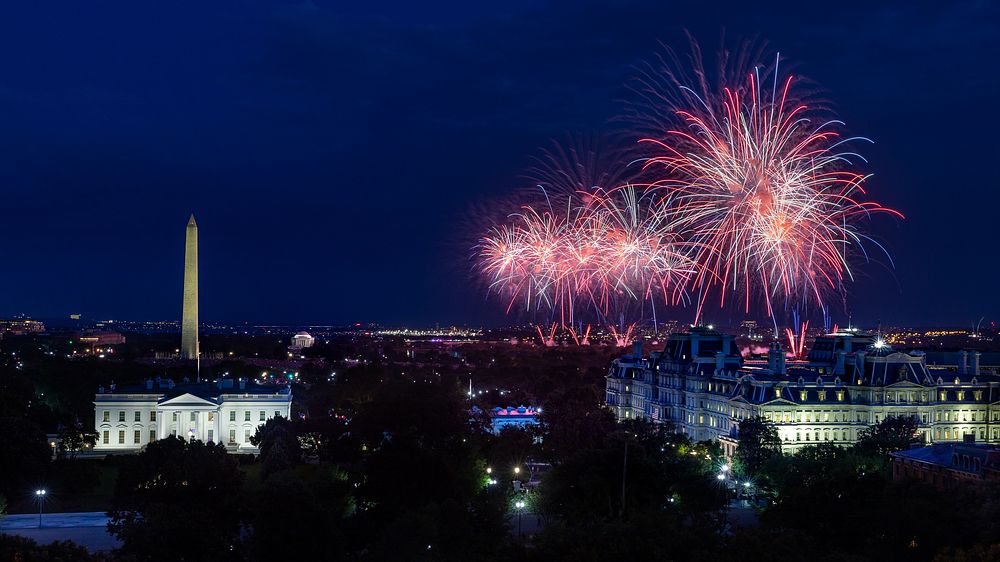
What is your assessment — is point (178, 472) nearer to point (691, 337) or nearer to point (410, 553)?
point (410, 553)

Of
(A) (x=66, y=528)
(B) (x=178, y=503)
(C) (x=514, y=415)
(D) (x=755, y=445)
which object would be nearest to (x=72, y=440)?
(A) (x=66, y=528)

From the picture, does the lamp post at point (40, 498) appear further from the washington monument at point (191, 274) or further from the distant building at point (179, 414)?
the washington monument at point (191, 274)

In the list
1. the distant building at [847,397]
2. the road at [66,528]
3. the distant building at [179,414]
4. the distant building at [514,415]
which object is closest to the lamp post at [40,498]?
the road at [66,528]

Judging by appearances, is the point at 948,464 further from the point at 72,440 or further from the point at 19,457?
the point at 72,440

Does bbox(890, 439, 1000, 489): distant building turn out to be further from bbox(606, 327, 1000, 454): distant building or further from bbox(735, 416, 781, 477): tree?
bbox(606, 327, 1000, 454): distant building

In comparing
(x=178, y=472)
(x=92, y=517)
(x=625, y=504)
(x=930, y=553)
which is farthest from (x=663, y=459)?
(x=92, y=517)

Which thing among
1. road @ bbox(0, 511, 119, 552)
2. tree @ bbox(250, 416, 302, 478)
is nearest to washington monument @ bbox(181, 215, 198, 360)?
tree @ bbox(250, 416, 302, 478)
